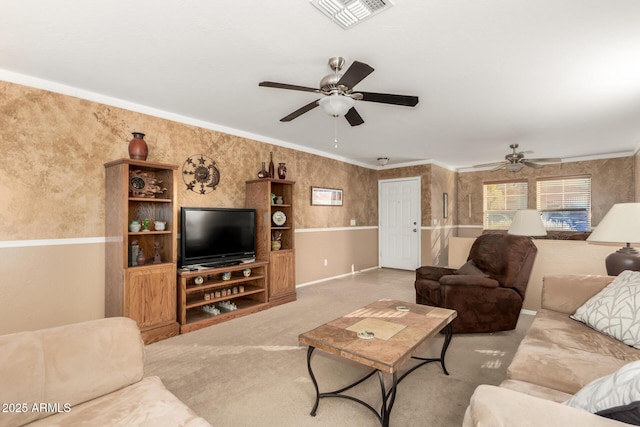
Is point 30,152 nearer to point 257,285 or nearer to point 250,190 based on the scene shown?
point 250,190

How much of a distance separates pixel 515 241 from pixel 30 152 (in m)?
4.77

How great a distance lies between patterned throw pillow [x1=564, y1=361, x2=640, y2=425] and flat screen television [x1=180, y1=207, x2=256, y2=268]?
3.43 m

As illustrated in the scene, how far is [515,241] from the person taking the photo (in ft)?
10.4

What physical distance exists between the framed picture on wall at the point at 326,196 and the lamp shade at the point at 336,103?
3.25 meters

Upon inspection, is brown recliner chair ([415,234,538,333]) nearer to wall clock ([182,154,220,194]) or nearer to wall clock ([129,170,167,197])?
wall clock ([182,154,220,194])

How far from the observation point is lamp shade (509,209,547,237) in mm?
3627

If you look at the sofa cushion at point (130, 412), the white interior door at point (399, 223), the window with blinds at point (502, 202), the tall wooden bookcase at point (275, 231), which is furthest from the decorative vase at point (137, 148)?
the window with blinds at point (502, 202)

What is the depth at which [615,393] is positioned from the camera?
87 cm

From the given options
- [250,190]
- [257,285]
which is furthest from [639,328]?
[250,190]

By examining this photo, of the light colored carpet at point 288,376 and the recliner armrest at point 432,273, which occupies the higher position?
the recliner armrest at point 432,273

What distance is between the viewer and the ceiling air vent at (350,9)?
1777 millimetres

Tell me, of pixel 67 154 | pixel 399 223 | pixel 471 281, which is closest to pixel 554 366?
Result: pixel 471 281

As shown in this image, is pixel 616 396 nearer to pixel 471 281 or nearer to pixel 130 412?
pixel 130 412

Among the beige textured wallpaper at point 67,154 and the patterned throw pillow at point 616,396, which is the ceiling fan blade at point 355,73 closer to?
the patterned throw pillow at point 616,396
